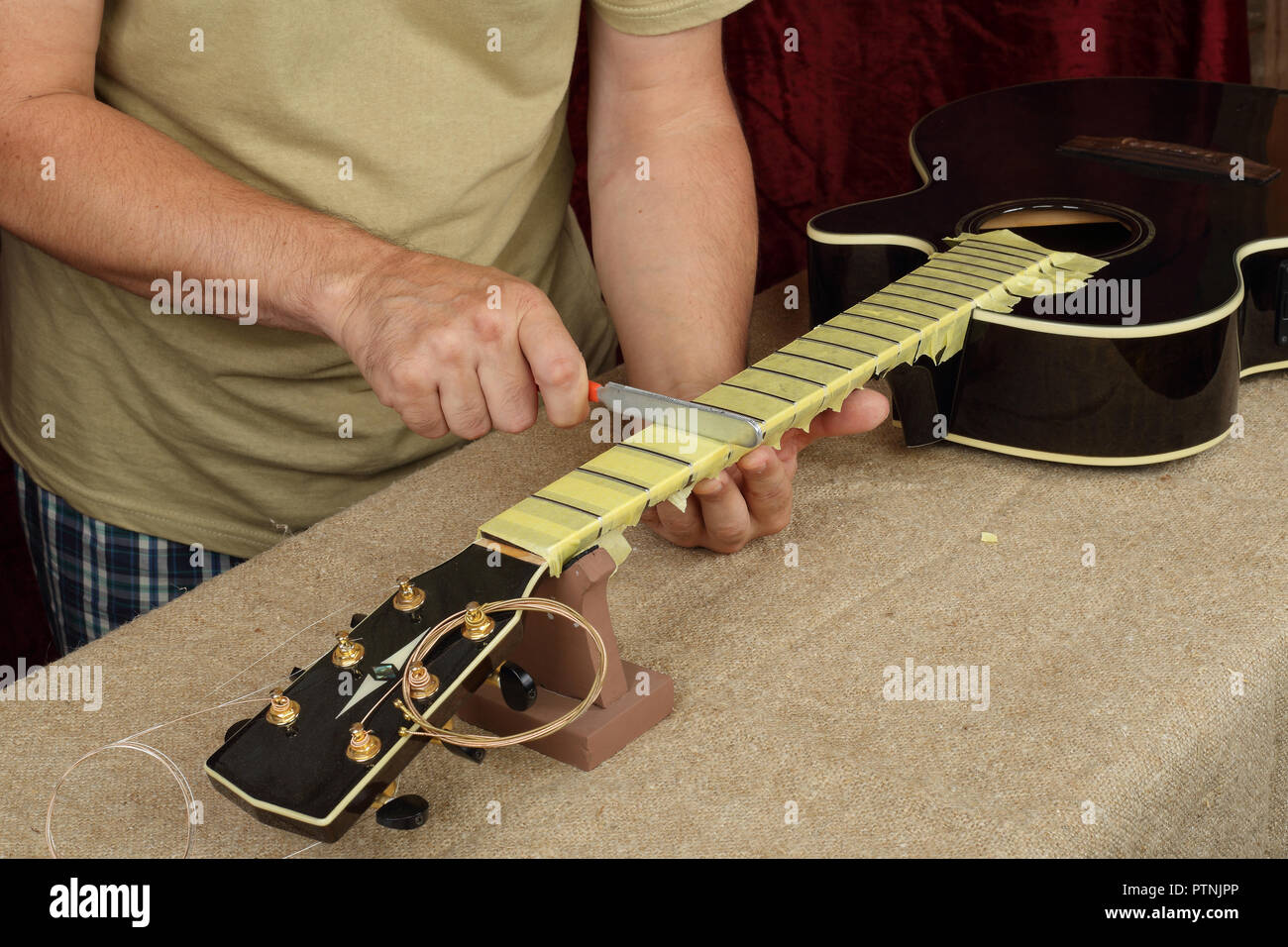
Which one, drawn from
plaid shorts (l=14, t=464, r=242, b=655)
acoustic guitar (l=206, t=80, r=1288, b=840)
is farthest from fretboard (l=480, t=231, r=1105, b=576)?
plaid shorts (l=14, t=464, r=242, b=655)

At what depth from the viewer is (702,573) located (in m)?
0.89

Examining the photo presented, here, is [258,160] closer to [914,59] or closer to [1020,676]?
[1020,676]

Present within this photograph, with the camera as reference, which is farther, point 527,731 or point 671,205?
point 671,205

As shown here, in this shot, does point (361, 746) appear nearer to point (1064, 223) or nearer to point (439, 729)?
point (439, 729)

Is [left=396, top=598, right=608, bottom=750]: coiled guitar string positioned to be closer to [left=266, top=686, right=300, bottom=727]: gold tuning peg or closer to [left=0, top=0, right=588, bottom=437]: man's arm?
[left=266, top=686, right=300, bottom=727]: gold tuning peg

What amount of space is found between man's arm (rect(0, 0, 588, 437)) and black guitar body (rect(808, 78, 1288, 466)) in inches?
14.0

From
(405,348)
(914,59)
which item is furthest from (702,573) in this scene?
(914,59)

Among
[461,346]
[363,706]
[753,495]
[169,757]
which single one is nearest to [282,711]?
[363,706]

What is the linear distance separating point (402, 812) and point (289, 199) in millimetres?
536

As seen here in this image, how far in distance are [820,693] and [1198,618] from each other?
0.25 metres

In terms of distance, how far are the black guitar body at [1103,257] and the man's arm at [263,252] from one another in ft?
1.17

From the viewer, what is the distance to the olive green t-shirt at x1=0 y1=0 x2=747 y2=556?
942mm

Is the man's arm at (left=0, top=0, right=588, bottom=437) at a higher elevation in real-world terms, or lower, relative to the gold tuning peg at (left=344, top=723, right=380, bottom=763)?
higher

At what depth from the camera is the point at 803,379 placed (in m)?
0.85
